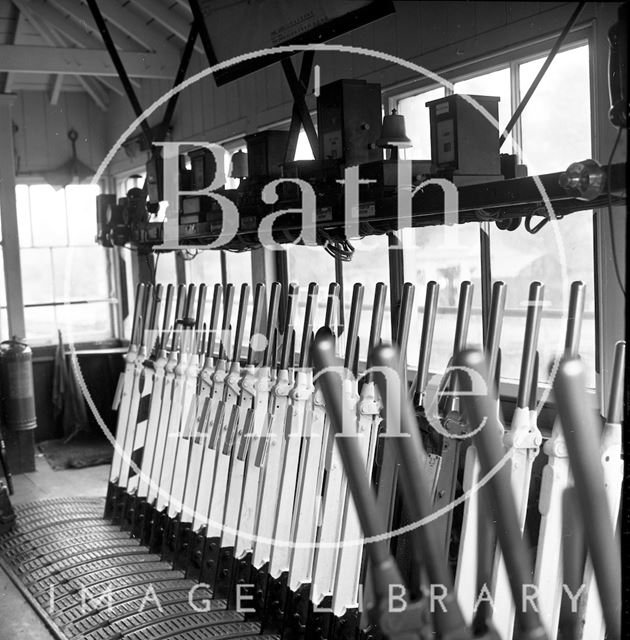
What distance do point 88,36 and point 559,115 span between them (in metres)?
5.36

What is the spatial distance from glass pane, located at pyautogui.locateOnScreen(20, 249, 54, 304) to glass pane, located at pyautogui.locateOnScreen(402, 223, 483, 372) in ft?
18.1

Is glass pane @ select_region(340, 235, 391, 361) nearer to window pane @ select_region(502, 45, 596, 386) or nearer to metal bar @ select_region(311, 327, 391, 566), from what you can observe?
window pane @ select_region(502, 45, 596, 386)

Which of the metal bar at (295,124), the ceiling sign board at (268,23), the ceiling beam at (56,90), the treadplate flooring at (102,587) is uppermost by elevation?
the ceiling beam at (56,90)

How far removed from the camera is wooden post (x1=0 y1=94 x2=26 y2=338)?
7328 mm

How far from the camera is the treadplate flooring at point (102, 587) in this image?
3.87 meters

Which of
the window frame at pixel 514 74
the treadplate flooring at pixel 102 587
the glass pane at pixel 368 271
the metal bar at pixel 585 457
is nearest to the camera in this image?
the metal bar at pixel 585 457

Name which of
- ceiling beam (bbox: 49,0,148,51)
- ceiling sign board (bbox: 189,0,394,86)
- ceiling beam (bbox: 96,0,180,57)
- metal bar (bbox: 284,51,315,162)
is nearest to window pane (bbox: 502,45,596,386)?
ceiling sign board (bbox: 189,0,394,86)

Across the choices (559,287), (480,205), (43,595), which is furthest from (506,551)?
(43,595)

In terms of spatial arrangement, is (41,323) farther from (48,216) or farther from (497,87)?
(497,87)

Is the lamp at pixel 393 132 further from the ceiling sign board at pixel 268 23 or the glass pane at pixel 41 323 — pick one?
the glass pane at pixel 41 323

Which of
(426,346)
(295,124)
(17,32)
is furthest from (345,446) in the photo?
→ (17,32)

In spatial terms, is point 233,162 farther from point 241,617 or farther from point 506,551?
point 506,551

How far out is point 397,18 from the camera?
15.4 feet

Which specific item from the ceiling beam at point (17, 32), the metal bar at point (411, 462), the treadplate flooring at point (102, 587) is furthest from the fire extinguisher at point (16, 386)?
the metal bar at point (411, 462)
